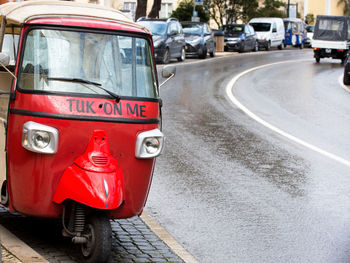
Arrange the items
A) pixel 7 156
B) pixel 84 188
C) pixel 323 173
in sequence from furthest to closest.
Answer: pixel 323 173 < pixel 7 156 < pixel 84 188

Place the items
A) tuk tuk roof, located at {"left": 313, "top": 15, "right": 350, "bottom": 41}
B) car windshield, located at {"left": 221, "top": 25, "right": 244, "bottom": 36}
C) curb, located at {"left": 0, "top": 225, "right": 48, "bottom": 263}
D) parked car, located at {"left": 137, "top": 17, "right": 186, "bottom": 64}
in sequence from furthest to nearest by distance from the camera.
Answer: car windshield, located at {"left": 221, "top": 25, "right": 244, "bottom": 36}, tuk tuk roof, located at {"left": 313, "top": 15, "right": 350, "bottom": 41}, parked car, located at {"left": 137, "top": 17, "right": 186, "bottom": 64}, curb, located at {"left": 0, "top": 225, "right": 48, "bottom": 263}

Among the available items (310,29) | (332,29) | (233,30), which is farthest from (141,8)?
(310,29)

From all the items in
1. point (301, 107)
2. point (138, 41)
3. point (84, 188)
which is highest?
point (138, 41)

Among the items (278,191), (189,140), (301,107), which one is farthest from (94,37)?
(301,107)

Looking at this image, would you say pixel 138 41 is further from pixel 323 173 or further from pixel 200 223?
pixel 323 173

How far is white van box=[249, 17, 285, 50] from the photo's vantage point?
51900 millimetres

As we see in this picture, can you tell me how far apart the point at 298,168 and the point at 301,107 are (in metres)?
7.83

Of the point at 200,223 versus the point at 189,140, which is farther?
the point at 189,140

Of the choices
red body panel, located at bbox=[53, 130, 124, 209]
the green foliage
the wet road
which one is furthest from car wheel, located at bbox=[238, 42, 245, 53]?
red body panel, located at bbox=[53, 130, 124, 209]

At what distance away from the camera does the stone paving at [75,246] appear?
6.63 metres

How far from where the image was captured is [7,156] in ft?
21.9

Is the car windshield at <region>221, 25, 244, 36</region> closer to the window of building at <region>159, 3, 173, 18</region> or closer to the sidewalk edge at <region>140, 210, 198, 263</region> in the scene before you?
the window of building at <region>159, 3, 173, 18</region>

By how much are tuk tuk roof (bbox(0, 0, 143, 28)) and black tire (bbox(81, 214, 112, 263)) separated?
182cm

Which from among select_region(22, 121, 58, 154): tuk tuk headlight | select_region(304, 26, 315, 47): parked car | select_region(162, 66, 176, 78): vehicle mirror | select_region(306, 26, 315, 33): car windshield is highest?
select_region(162, 66, 176, 78): vehicle mirror
